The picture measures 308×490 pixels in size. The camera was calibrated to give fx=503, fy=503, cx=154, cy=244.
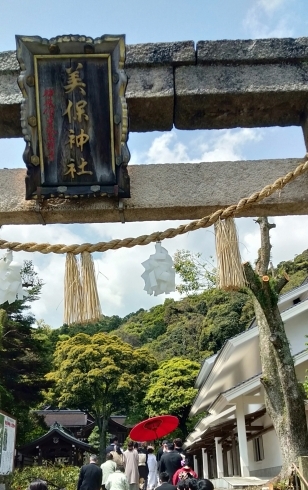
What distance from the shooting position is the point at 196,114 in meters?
3.71

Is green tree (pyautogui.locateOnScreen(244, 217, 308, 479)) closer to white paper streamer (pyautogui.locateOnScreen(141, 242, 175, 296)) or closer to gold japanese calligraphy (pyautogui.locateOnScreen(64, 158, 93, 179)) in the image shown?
white paper streamer (pyautogui.locateOnScreen(141, 242, 175, 296))

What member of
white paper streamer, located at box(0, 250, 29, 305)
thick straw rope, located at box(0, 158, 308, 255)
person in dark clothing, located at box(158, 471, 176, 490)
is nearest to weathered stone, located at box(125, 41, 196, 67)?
thick straw rope, located at box(0, 158, 308, 255)

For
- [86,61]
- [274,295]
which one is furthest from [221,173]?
[274,295]

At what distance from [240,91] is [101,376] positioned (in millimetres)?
27895

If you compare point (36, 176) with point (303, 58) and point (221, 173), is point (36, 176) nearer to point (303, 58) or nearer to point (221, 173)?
point (221, 173)

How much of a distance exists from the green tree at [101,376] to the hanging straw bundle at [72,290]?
90.0 ft

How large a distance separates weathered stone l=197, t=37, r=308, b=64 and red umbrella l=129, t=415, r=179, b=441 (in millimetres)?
8286

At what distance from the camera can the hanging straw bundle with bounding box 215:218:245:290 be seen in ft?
10.0

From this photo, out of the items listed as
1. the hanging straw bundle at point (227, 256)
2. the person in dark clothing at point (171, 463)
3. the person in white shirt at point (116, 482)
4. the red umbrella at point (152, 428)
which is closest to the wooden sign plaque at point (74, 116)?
the hanging straw bundle at point (227, 256)

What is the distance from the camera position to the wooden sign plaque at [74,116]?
318 cm

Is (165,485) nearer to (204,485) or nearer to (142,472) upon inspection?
(204,485)

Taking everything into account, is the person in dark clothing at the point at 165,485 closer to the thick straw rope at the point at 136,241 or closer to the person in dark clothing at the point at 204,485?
the person in dark clothing at the point at 204,485

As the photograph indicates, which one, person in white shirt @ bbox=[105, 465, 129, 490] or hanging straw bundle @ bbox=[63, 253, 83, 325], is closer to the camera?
hanging straw bundle @ bbox=[63, 253, 83, 325]

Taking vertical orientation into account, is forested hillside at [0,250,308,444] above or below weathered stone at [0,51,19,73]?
above
